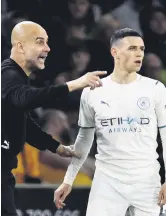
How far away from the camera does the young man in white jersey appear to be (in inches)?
136

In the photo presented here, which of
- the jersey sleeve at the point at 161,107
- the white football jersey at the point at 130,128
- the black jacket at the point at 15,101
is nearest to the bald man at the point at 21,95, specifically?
the black jacket at the point at 15,101

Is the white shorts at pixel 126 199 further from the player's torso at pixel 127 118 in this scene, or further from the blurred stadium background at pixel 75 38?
the blurred stadium background at pixel 75 38

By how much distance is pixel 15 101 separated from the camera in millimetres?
3137

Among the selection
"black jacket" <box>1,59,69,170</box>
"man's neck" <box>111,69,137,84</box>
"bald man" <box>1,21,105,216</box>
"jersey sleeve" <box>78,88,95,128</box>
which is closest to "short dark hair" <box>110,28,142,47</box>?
"man's neck" <box>111,69,137,84</box>

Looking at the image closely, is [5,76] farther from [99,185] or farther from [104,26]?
[104,26]

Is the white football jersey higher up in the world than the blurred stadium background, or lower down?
lower down

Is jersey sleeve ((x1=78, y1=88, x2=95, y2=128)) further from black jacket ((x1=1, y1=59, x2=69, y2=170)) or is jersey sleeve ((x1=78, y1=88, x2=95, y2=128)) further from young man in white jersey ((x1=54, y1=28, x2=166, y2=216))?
black jacket ((x1=1, y1=59, x2=69, y2=170))

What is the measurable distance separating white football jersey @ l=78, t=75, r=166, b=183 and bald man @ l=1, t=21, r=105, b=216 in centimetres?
35

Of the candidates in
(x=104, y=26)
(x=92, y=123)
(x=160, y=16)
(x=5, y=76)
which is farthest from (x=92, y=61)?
(x=5, y=76)

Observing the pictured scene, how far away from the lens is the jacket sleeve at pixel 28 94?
10.2 ft

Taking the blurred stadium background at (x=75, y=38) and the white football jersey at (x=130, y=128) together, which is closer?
the white football jersey at (x=130, y=128)

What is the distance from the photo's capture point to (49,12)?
20.2 ft

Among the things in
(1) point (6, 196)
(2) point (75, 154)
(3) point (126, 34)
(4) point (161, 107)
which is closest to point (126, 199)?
(2) point (75, 154)

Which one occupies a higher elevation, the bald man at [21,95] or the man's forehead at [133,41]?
the man's forehead at [133,41]
